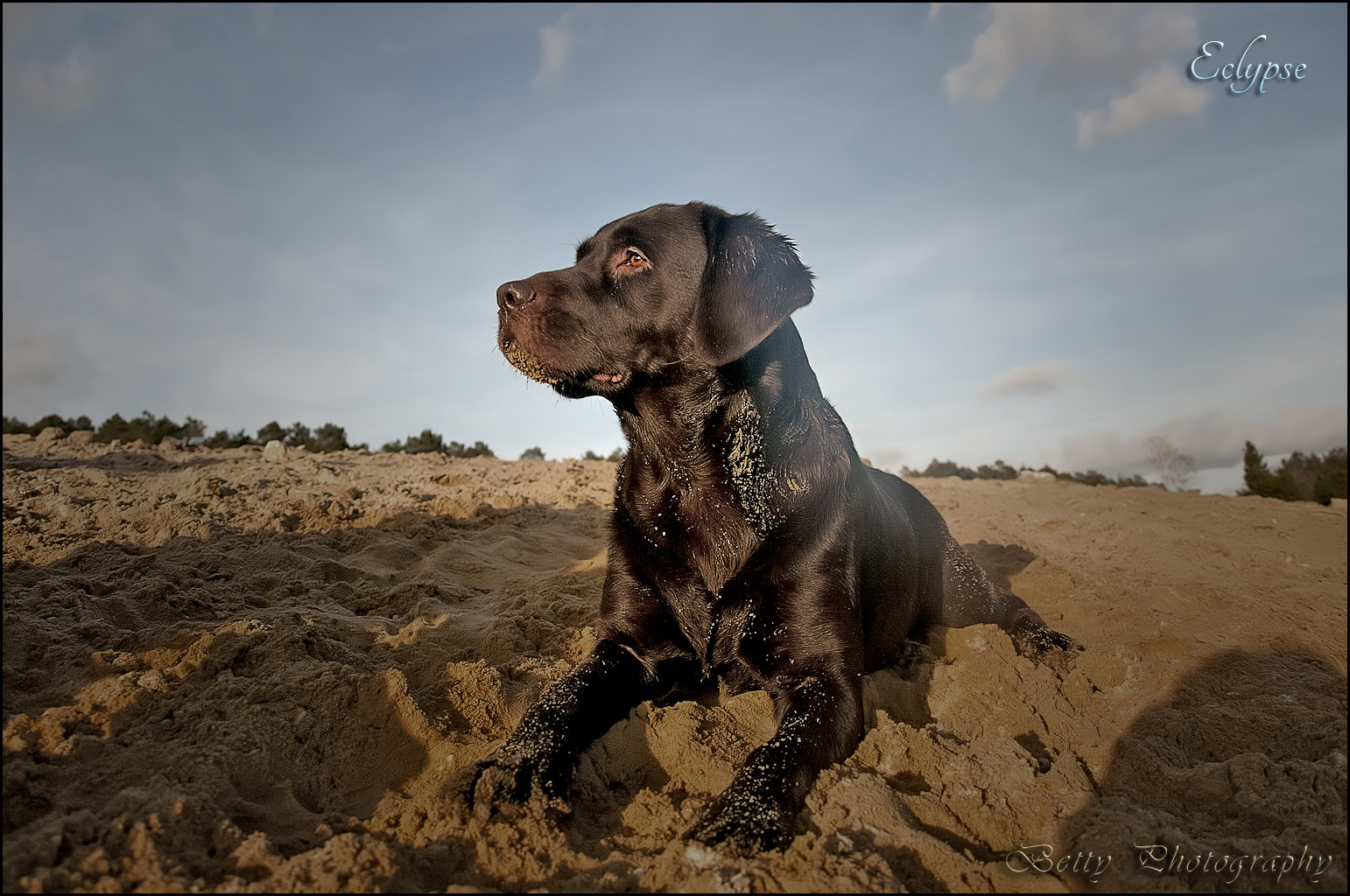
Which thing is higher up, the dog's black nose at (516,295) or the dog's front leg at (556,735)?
the dog's black nose at (516,295)

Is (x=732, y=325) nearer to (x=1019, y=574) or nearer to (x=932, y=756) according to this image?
(x=932, y=756)

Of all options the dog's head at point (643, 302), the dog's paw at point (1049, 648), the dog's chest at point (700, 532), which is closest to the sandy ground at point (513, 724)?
the dog's paw at point (1049, 648)

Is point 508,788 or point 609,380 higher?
point 609,380

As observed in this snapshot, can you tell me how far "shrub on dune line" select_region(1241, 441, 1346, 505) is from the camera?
1166cm

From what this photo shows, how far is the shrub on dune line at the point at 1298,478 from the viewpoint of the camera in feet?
38.2

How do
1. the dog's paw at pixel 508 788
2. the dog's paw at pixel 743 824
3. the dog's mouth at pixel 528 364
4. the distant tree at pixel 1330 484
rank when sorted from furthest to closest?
the distant tree at pixel 1330 484 < the dog's mouth at pixel 528 364 < the dog's paw at pixel 508 788 < the dog's paw at pixel 743 824

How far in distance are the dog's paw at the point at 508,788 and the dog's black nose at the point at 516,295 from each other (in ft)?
6.20

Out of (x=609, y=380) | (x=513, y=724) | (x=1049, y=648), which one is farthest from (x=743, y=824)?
(x=1049, y=648)

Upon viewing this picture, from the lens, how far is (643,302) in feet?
10.1

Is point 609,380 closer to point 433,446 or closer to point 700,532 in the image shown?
point 700,532

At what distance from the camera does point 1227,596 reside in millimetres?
4441

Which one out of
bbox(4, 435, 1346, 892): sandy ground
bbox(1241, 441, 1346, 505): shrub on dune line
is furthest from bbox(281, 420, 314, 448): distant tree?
bbox(1241, 441, 1346, 505): shrub on dune line

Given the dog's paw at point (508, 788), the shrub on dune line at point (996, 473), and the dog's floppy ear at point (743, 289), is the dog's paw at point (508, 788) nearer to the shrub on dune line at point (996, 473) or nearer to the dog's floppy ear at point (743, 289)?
the dog's floppy ear at point (743, 289)

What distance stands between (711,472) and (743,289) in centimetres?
83
